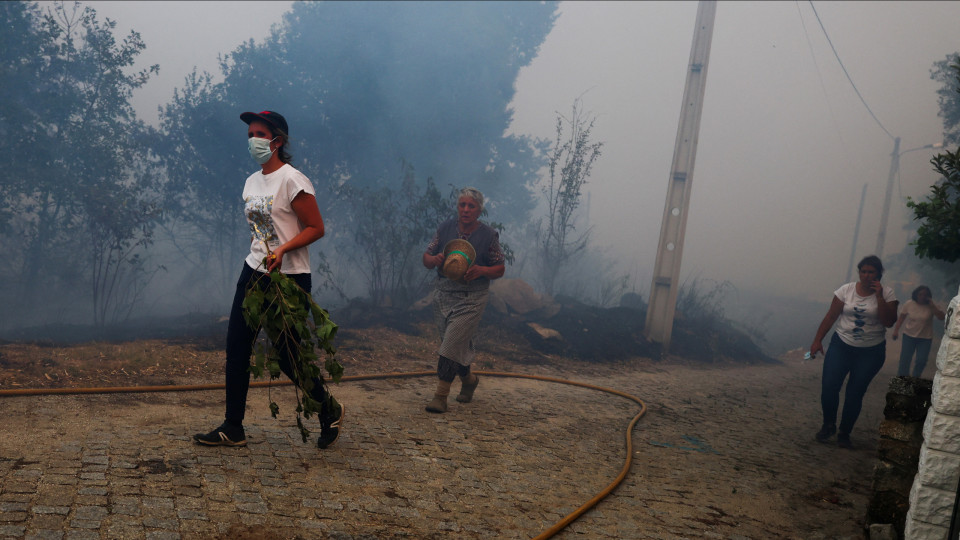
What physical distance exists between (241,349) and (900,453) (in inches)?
161

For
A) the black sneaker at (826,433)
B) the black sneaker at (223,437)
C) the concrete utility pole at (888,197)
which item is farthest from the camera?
the concrete utility pole at (888,197)

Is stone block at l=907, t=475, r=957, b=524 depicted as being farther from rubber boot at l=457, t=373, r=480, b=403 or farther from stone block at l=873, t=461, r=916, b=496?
rubber boot at l=457, t=373, r=480, b=403

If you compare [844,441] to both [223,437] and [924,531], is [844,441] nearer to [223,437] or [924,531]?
[924,531]

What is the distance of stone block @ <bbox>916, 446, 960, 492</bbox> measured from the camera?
9.75 feet

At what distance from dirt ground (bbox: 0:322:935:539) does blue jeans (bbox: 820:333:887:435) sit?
0.36 meters

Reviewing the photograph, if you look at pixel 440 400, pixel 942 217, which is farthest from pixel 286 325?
pixel 942 217

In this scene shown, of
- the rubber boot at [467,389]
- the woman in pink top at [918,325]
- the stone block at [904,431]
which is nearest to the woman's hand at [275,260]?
the rubber boot at [467,389]

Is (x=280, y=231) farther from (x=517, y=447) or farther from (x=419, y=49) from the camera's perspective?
(x=419, y=49)

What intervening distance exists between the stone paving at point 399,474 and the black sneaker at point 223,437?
3.4 inches

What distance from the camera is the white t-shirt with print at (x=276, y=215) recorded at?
3.84 meters

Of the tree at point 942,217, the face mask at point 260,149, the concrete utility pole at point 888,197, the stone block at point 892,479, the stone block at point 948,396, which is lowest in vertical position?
the stone block at point 892,479

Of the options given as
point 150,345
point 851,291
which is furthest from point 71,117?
point 851,291

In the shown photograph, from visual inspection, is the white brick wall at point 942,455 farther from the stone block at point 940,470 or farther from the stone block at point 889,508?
the stone block at point 889,508

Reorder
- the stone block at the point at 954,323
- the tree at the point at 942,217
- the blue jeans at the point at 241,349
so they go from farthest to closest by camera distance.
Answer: the tree at the point at 942,217, the blue jeans at the point at 241,349, the stone block at the point at 954,323
